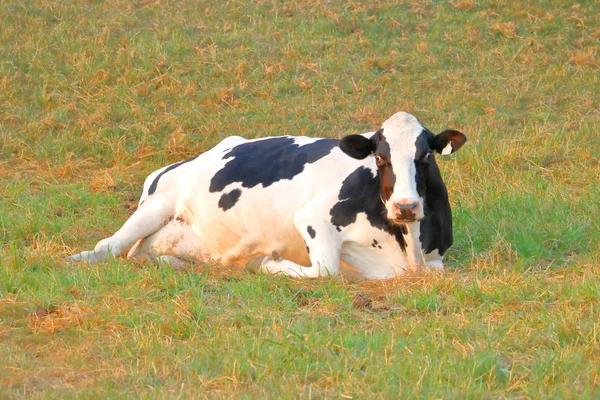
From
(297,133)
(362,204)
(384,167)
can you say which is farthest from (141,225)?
(297,133)

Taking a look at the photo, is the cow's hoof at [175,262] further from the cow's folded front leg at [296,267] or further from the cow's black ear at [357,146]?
the cow's black ear at [357,146]

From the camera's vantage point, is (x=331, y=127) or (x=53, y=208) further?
(x=331, y=127)

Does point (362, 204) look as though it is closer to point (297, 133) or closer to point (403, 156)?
point (403, 156)

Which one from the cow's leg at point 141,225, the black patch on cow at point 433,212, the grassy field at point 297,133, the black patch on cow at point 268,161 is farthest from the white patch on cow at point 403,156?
the cow's leg at point 141,225

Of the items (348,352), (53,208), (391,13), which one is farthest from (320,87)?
(348,352)

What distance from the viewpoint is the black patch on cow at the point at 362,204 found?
24.6ft

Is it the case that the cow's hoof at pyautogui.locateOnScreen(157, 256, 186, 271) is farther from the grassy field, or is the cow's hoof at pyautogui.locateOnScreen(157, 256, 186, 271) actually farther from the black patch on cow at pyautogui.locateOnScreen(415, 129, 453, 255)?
the black patch on cow at pyautogui.locateOnScreen(415, 129, 453, 255)

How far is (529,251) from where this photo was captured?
25.7 ft

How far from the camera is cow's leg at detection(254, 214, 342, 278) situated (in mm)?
7430

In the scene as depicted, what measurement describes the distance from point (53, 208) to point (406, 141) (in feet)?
13.4

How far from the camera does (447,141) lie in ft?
24.3

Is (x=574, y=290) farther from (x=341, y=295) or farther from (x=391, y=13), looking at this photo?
(x=391, y=13)

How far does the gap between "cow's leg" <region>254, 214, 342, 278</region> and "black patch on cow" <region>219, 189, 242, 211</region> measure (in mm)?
708

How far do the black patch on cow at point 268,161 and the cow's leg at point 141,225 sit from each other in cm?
51
